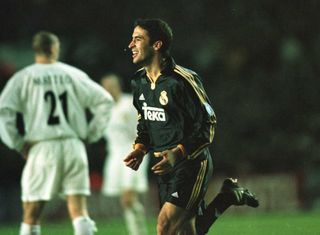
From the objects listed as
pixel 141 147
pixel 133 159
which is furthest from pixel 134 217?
pixel 133 159

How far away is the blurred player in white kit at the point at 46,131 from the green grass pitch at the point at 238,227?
2.75m

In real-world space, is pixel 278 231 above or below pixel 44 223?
above

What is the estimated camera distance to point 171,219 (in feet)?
19.9

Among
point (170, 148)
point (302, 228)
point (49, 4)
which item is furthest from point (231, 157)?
point (170, 148)

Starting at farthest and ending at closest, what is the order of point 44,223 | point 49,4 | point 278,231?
point 49,4
point 44,223
point 278,231

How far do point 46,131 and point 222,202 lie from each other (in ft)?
6.14

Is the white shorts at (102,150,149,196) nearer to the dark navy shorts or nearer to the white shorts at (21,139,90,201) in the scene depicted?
the white shorts at (21,139,90,201)

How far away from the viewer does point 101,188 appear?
15305 millimetres

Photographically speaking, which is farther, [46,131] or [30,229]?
[46,131]

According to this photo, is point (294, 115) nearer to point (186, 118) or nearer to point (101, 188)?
point (101, 188)

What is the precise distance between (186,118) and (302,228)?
4420 millimetres

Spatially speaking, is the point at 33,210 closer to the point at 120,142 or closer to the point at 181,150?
the point at 181,150

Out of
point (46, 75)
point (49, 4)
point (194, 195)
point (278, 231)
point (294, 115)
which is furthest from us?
point (49, 4)

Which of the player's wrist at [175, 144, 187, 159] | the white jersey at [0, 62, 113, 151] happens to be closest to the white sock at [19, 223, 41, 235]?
the white jersey at [0, 62, 113, 151]
